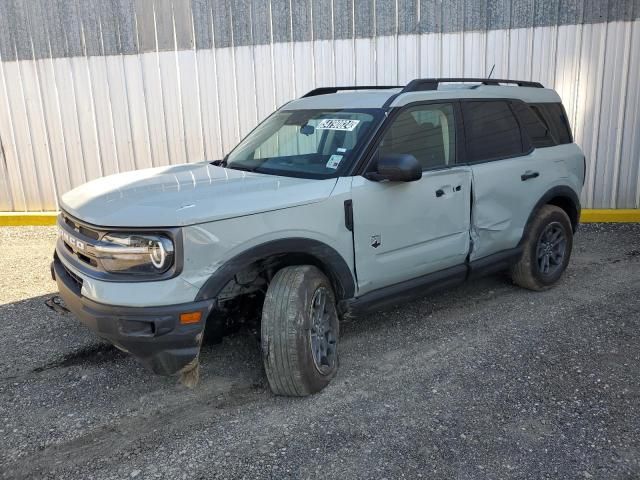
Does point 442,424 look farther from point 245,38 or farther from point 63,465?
point 245,38

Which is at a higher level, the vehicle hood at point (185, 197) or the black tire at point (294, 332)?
the vehicle hood at point (185, 197)

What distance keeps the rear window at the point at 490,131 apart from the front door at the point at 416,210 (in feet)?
0.59

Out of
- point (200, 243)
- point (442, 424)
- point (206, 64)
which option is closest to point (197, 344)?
point (200, 243)

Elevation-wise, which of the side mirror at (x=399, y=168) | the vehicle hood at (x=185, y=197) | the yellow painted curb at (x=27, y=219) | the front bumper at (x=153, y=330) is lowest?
the yellow painted curb at (x=27, y=219)

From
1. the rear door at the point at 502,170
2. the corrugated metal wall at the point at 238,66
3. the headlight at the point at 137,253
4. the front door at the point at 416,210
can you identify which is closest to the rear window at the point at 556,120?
the rear door at the point at 502,170

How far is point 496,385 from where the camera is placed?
3779 mm

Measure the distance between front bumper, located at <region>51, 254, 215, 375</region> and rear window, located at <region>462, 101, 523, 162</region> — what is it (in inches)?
99.6

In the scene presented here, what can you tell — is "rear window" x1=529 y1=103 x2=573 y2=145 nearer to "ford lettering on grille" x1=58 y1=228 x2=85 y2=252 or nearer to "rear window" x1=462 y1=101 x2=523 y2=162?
"rear window" x1=462 y1=101 x2=523 y2=162

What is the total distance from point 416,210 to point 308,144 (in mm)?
910

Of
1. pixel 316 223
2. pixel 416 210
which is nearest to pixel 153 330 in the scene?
pixel 316 223

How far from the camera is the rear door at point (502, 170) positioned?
463 cm

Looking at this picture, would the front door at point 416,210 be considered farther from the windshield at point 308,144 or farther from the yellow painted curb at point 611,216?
the yellow painted curb at point 611,216

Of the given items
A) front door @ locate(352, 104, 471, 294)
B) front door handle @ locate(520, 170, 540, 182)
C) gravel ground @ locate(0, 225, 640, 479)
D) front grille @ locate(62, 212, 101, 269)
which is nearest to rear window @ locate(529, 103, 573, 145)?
front door handle @ locate(520, 170, 540, 182)

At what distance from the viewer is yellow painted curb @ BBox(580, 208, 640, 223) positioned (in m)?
7.83
